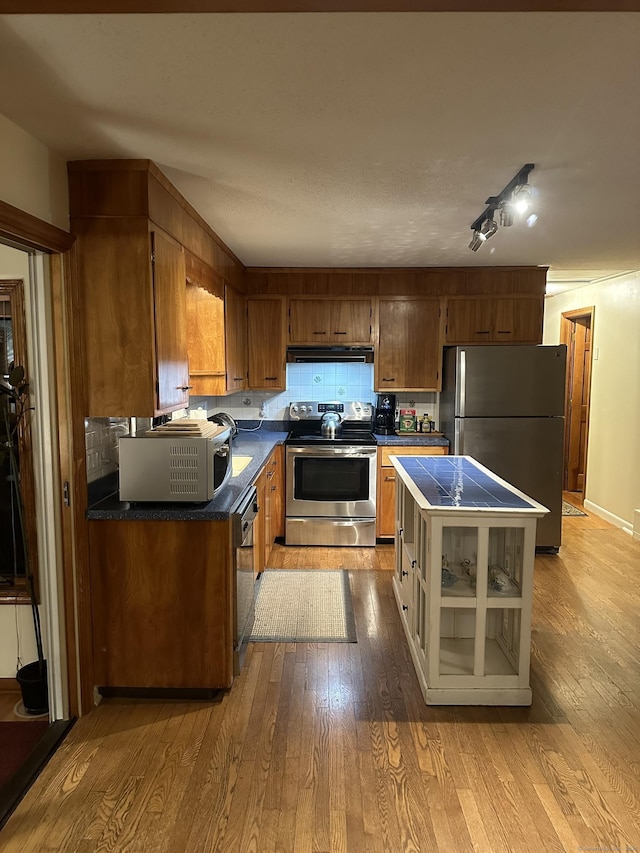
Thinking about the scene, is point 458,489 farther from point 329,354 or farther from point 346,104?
point 329,354

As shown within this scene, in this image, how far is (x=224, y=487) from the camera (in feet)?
9.58

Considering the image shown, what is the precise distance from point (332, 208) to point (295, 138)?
0.92 metres

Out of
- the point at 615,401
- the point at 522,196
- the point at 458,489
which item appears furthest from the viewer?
the point at 615,401

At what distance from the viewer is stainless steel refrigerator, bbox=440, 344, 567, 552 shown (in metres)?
4.36

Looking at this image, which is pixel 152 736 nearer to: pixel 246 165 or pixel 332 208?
pixel 246 165

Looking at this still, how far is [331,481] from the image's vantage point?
4.66 m

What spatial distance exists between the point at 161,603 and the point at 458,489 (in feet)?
4.96

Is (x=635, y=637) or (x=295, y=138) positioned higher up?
(x=295, y=138)

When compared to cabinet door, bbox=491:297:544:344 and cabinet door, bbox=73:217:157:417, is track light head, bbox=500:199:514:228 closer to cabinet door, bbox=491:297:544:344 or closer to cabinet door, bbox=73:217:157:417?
cabinet door, bbox=73:217:157:417

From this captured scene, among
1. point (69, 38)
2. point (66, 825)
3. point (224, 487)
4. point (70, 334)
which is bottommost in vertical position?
point (66, 825)

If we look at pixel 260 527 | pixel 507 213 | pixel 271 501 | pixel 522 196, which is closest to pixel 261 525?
pixel 260 527

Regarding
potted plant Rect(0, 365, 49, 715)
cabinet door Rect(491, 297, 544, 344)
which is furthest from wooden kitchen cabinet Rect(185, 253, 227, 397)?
cabinet door Rect(491, 297, 544, 344)

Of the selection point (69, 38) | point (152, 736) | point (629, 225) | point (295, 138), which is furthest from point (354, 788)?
point (629, 225)

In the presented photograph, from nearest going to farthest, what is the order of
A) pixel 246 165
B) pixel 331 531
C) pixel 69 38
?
pixel 69 38
pixel 246 165
pixel 331 531
